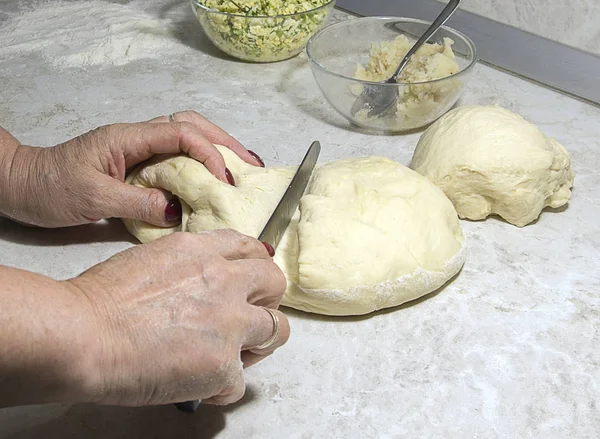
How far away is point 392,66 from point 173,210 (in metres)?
0.88

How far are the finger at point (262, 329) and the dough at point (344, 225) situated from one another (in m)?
0.22

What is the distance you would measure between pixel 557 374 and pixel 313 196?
0.57m

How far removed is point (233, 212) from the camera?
134 centimetres

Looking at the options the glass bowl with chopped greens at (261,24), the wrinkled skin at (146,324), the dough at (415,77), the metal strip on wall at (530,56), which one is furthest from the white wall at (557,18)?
the wrinkled skin at (146,324)

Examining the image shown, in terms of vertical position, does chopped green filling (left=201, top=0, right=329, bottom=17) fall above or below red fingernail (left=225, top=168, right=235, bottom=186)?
above

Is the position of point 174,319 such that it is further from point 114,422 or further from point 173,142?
point 173,142

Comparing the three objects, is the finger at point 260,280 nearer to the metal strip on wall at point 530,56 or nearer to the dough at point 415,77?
the dough at point 415,77

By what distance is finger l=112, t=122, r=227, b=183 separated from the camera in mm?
1419

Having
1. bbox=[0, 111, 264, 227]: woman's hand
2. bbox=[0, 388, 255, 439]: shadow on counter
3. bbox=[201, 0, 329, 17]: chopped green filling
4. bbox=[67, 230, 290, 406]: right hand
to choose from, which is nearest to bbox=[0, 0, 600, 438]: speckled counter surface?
bbox=[0, 388, 255, 439]: shadow on counter

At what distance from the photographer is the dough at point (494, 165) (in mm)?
1487

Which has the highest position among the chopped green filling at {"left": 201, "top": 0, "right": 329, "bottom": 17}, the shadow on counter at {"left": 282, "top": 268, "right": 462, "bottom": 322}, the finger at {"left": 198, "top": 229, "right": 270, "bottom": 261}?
the finger at {"left": 198, "top": 229, "right": 270, "bottom": 261}

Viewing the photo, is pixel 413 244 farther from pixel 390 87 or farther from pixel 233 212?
pixel 390 87

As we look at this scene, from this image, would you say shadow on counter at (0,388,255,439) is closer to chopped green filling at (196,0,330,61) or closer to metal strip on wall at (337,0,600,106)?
chopped green filling at (196,0,330,61)

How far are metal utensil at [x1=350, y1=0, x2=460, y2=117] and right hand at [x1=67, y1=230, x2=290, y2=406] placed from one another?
965 mm
